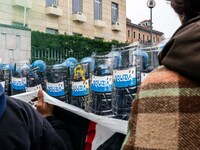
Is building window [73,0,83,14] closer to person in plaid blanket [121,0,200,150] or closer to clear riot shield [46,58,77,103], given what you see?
clear riot shield [46,58,77,103]

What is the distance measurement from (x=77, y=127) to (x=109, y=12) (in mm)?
19575

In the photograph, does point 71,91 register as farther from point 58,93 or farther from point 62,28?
point 62,28

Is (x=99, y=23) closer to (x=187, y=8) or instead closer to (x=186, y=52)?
(x=187, y=8)

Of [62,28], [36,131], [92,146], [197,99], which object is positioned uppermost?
[62,28]

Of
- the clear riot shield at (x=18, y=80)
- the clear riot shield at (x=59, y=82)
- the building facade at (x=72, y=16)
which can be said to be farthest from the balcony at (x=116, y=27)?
the clear riot shield at (x=59, y=82)

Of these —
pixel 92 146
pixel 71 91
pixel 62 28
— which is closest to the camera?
pixel 92 146

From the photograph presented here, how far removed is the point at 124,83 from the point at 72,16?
16.1 m

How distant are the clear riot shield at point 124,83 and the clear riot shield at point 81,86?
0.41m

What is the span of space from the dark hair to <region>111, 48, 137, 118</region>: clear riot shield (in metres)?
1.54

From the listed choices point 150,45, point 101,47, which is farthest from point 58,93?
point 101,47

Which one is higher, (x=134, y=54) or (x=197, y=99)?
(x=134, y=54)

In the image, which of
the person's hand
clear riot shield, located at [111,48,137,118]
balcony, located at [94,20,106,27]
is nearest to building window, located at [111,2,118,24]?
balcony, located at [94,20,106,27]

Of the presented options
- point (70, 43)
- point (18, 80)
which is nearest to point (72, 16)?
point (70, 43)

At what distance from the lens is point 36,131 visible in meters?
1.40
